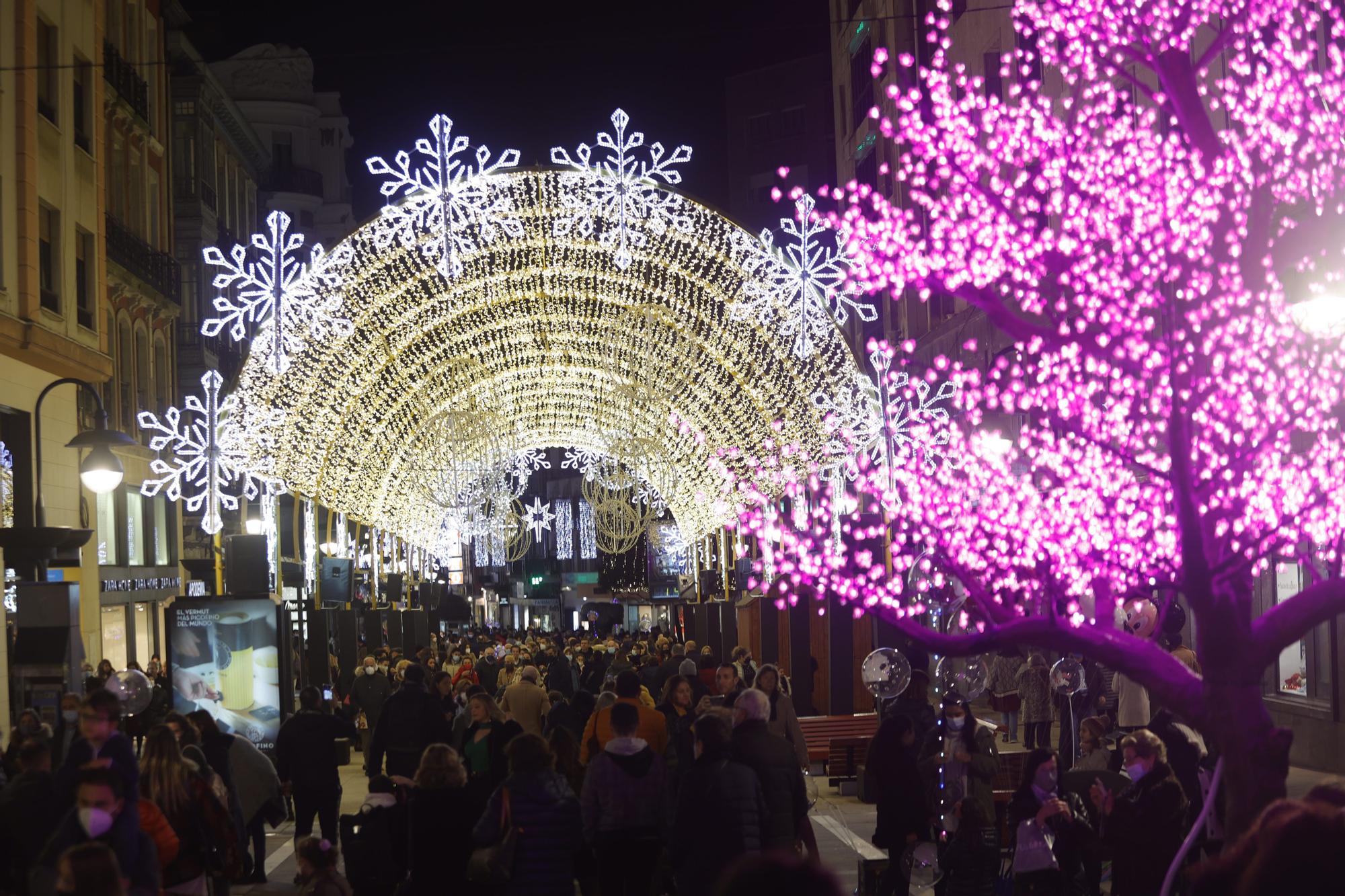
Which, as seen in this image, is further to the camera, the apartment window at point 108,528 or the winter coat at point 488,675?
the apartment window at point 108,528

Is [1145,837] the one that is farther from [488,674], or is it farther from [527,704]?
[488,674]

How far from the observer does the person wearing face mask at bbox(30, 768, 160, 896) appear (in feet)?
26.6

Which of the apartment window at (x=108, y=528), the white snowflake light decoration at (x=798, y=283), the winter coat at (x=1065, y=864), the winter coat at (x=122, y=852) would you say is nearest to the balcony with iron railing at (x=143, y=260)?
the apartment window at (x=108, y=528)

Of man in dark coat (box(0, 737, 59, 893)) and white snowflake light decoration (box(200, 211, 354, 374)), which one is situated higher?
white snowflake light decoration (box(200, 211, 354, 374))

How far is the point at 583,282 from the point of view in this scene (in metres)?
30.6

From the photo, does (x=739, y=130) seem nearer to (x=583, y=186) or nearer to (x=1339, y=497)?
(x=583, y=186)

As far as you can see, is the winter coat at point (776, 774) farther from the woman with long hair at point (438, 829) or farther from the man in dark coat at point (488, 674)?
the man in dark coat at point (488, 674)

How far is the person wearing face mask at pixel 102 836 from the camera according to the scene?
809 centimetres

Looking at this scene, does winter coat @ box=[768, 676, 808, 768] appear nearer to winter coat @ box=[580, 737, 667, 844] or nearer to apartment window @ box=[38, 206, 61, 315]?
winter coat @ box=[580, 737, 667, 844]

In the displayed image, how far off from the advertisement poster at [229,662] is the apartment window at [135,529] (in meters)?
16.8

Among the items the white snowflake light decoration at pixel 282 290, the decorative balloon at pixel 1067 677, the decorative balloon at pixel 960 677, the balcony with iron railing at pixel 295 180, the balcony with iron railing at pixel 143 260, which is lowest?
the decorative balloon at pixel 1067 677

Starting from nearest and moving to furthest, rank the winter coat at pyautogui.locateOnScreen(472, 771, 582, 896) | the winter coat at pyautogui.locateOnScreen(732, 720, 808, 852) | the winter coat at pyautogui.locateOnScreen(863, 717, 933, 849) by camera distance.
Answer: the winter coat at pyautogui.locateOnScreen(472, 771, 582, 896) < the winter coat at pyautogui.locateOnScreen(732, 720, 808, 852) < the winter coat at pyautogui.locateOnScreen(863, 717, 933, 849)

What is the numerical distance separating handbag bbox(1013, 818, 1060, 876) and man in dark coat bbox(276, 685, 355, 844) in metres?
6.80

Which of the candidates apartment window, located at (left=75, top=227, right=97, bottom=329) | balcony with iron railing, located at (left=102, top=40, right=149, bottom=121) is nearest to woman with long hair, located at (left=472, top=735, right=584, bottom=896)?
apartment window, located at (left=75, top=227, right=97, bottom=329)
